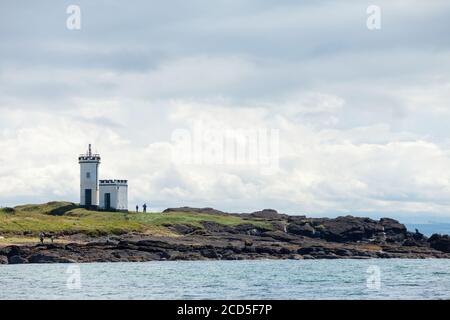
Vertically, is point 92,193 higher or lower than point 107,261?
higher

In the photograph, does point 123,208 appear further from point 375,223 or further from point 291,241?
point 375,223

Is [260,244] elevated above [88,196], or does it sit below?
below

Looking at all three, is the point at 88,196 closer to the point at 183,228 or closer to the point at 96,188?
the point at 96,188

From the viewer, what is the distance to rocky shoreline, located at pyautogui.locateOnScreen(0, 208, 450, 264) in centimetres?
10519

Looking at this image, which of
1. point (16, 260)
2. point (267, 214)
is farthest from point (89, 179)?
point (16, 260)

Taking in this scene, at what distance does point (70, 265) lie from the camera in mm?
96375

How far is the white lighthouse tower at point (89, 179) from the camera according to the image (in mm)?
151250

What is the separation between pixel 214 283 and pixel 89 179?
8803 cm

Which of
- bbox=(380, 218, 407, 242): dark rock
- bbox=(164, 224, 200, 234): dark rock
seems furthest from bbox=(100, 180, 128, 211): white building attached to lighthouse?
bbox=(380, 218, 407, 242): dark rock

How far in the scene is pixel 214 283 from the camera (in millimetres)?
68312

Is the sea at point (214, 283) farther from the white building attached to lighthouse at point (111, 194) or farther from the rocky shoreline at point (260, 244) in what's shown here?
the white building attached to lighthouse at point (111, 194)

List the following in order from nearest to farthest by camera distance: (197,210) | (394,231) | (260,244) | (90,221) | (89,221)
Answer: (260,244) < (89,221) < (90,221) < (394,231) < (197,210)
